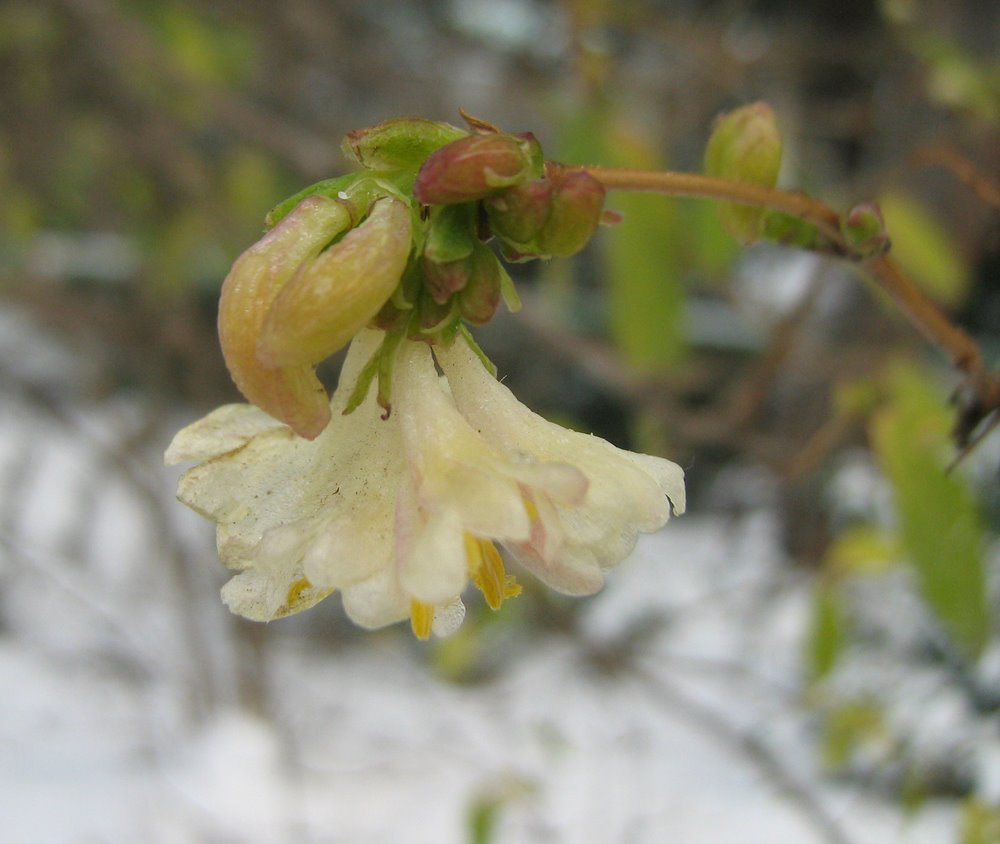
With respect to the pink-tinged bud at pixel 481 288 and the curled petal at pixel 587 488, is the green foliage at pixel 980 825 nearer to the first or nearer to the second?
the curled petal at pixel 587 488

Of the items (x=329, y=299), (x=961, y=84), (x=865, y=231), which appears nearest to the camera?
(x=329, y=299)

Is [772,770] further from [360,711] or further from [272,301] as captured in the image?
[360,711]

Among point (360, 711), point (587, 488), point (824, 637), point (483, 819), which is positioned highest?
point (587, 488)

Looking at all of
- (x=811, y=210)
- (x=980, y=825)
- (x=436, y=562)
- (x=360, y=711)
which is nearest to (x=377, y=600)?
(x=436, y=562)

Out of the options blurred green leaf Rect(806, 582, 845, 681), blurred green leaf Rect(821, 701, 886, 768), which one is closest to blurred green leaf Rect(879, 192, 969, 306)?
blurred green leaf Rect(806, 582, 845, 681)

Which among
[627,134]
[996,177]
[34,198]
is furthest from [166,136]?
[996,177]
